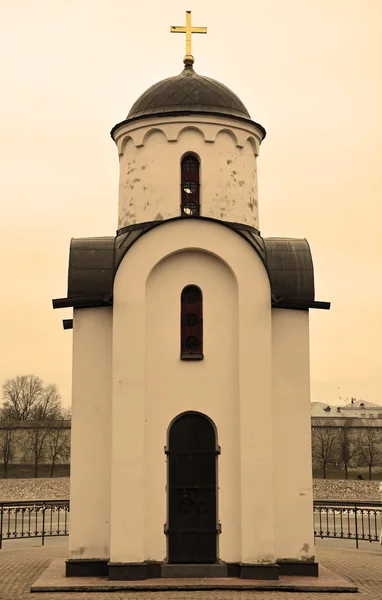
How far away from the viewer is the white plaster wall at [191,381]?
45.5ft

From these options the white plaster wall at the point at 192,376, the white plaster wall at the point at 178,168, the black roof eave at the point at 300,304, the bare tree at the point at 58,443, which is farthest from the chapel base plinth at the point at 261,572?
the bare tree at the point at 58,443

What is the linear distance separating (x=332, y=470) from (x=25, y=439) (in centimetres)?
2179

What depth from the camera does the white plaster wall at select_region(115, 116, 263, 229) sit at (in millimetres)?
15742

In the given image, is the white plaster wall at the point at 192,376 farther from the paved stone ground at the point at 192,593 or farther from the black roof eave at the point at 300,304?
the paved stone ground at the point at 192,593

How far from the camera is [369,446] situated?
59469mm

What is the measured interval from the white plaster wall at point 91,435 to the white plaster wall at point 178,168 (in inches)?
94.6

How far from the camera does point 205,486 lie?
1426 cm

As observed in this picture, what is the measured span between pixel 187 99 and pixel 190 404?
19.5 feet

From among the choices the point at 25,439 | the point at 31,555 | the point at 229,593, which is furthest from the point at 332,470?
the point at 229,593

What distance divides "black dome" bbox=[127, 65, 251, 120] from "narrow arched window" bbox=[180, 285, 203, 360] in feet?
11.9

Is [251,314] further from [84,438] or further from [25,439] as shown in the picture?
[25,439]

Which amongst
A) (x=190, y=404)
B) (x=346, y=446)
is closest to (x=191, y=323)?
(x=190, y=404)

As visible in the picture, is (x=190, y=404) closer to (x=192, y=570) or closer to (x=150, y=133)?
(x=192, y=570)

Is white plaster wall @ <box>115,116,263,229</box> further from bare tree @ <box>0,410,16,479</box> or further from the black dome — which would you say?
bare tree @ <box>0,410,16,479</box>
